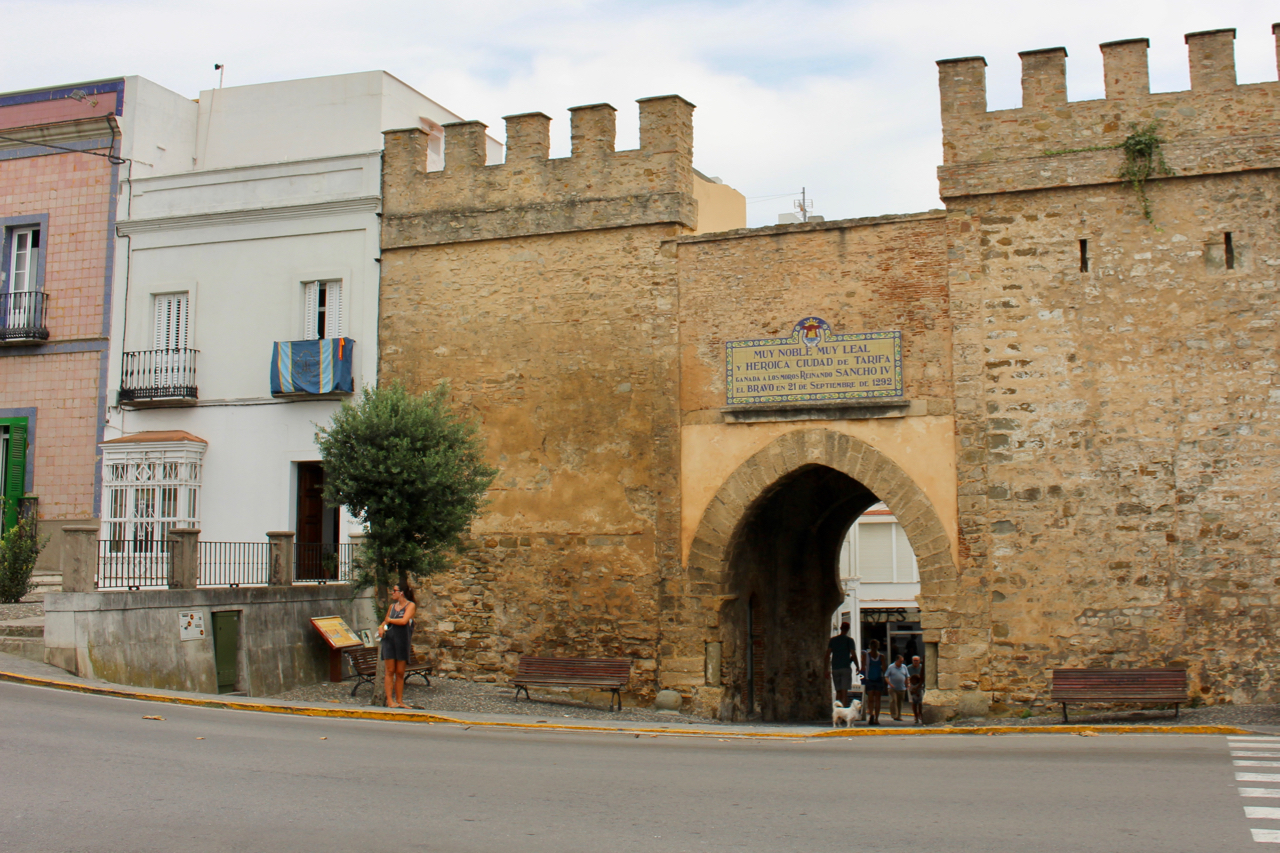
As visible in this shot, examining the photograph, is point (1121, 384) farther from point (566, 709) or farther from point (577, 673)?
point (566, 709)

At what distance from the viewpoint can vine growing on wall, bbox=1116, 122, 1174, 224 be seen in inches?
571

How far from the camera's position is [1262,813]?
24.3 feet

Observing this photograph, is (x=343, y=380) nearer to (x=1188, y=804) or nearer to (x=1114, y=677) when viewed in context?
(x=1114, y=677)

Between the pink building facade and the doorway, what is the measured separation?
3.38 m

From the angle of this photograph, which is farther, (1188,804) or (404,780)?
(404,780)

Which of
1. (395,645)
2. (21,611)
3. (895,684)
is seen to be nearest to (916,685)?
(895,684)

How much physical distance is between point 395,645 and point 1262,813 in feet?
31.6

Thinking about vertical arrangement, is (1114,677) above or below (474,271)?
below

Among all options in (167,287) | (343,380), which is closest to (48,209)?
(167,287)

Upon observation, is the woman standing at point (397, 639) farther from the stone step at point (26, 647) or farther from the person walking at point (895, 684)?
the person walking at point (895, 684)

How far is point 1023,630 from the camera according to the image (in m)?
14.4

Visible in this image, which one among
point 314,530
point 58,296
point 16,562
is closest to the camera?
point 16,562

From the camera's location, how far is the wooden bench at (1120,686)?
13.4m

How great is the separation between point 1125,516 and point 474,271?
9268mm
